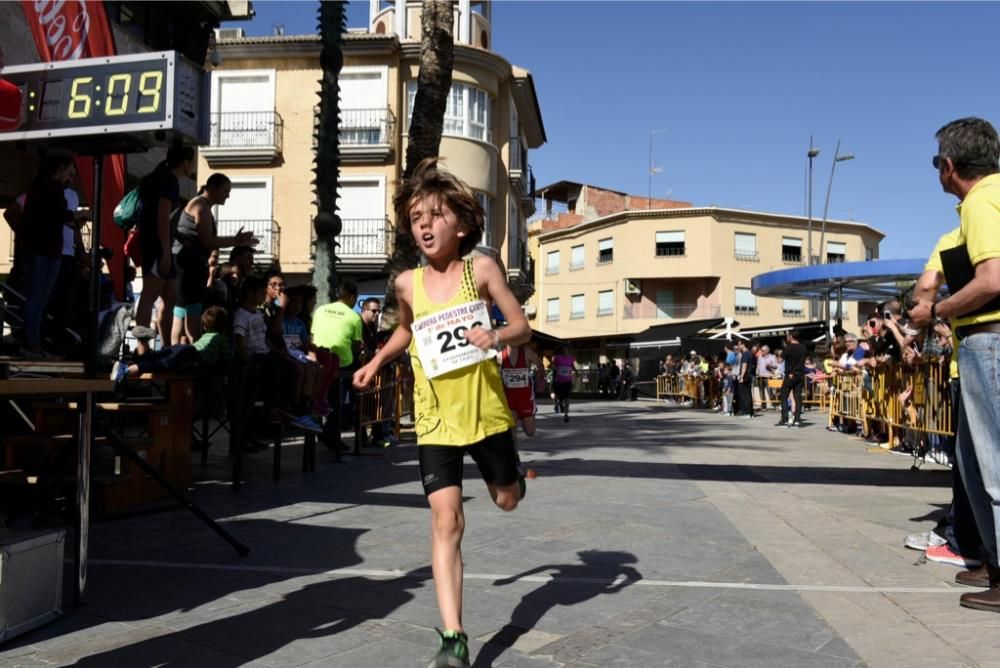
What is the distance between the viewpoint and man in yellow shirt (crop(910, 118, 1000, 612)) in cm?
393

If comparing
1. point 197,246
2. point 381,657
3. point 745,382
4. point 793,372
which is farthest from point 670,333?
point 381,657

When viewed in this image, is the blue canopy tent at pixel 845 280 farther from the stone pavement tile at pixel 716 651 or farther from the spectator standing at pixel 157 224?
the stone pavement tile at pixel 716 651

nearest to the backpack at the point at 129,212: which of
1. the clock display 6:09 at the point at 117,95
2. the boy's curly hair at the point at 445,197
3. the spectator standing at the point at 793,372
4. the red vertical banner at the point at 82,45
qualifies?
the red vertical banner at the point at 82,45

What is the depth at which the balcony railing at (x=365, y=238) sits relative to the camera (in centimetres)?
3139

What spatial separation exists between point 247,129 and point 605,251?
2791 centimetres

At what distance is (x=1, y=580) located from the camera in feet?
10.7

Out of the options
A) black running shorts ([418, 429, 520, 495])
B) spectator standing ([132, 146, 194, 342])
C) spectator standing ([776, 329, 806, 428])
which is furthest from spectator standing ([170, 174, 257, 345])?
spectator standing ([776, 329, 806, 428])

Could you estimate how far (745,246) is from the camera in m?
52.9

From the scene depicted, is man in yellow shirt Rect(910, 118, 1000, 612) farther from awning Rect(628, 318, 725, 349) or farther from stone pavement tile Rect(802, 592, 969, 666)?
awning Rect(628, 318, 725, 349)

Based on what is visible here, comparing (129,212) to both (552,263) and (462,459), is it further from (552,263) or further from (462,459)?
(552,263)

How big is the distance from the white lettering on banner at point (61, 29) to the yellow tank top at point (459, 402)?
8962 mm

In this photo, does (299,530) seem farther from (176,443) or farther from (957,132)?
(957,132)

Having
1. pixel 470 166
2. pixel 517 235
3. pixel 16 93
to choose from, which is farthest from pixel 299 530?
pixel 517 235

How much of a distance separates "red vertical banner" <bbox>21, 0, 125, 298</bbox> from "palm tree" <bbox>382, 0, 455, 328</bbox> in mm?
4465
